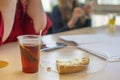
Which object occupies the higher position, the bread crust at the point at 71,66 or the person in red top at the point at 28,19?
the person in red top at the point at 28,19

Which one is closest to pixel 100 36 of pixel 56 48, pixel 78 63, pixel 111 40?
pixel 111 40

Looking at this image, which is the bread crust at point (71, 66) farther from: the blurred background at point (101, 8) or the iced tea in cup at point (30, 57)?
the blurred background at point (101, 8)

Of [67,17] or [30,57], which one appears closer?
[30,57]

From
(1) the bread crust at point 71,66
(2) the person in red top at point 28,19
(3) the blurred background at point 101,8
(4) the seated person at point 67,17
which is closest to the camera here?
(1) the bread crust at point 71,66

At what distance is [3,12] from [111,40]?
606mm

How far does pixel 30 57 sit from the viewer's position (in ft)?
3.10

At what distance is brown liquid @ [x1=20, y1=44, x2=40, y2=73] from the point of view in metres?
0.94

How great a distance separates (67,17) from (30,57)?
1.72m

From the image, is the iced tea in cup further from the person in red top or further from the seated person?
the seated person

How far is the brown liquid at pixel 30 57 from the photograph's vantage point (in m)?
0.94

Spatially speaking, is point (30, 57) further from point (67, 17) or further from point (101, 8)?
point (101, 8)

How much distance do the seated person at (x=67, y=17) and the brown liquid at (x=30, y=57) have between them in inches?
62.4

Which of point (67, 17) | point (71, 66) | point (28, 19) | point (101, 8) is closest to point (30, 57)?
point (71, 66)

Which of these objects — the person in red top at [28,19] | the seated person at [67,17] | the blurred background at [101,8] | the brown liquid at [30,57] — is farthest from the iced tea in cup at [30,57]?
the blurred background at [101,8]
